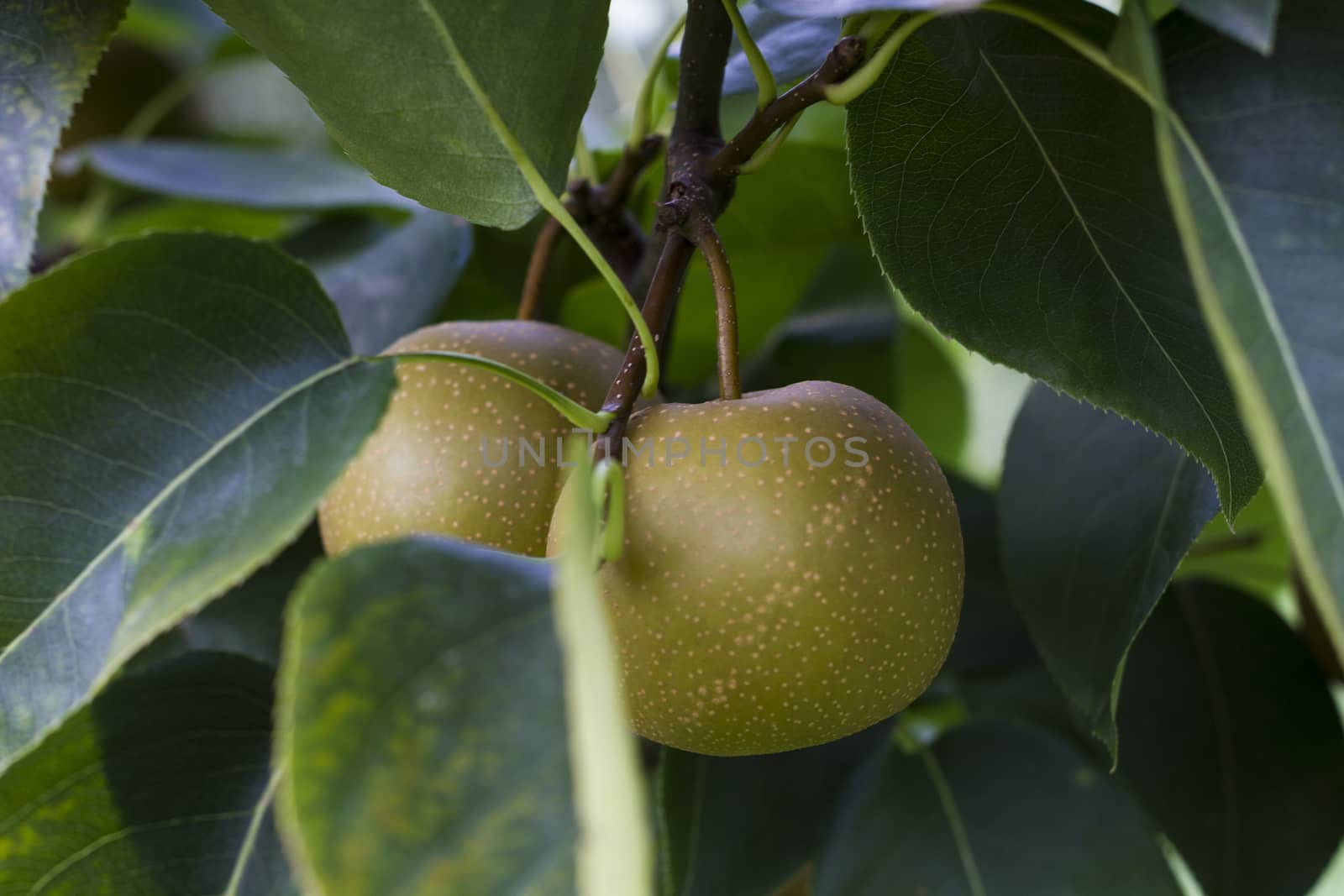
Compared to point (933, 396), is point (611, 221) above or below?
above

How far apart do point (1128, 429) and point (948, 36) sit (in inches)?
8.5

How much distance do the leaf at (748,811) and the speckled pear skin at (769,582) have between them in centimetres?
17

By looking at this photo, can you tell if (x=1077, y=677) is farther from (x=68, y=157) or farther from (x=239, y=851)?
(x=68, y=157)

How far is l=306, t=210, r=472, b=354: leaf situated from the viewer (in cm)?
60

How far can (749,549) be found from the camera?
32 centimetres

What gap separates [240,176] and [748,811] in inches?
20.8

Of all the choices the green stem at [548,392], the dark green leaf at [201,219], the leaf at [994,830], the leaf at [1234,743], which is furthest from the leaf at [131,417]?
the dark green leaf at [201,219]

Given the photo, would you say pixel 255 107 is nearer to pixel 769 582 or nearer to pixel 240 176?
pixel 240 176

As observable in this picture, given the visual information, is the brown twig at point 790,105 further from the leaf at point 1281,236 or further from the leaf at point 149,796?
the leaf at point 149,796

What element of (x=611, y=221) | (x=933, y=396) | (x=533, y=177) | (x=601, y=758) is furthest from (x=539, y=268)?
(x=933, y=396)

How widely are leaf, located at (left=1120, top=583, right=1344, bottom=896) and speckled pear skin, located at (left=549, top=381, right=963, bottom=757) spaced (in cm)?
33

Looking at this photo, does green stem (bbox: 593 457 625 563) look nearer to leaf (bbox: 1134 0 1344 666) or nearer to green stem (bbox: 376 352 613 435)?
green stem (bbox: 376 352 613 435)

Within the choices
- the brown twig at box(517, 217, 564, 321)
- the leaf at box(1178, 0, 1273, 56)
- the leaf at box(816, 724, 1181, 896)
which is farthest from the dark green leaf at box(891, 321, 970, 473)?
the leaf at box(1178, 0, 1273, 56)

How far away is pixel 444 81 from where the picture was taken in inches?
13.6
